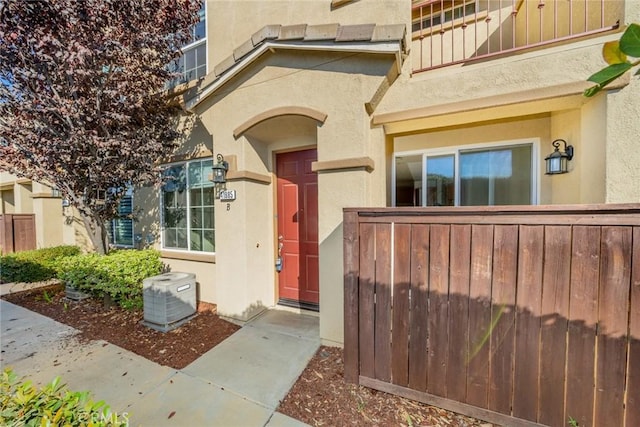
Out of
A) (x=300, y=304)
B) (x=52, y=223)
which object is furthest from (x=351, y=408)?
(x=52, y=223)

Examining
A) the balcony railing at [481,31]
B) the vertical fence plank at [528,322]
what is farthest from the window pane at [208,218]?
the vertical fence plank at [528,322]

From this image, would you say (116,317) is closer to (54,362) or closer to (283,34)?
(54,362)

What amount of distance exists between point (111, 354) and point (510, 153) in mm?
6598

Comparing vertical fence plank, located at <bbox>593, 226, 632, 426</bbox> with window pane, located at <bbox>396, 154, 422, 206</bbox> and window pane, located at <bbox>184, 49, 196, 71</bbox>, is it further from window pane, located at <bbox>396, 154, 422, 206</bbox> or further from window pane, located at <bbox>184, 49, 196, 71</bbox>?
window pane, located at <bbox>184, 49, 196, 71</bbox>

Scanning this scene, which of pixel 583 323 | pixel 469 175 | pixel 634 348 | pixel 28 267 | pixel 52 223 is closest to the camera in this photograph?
pixel 634 348

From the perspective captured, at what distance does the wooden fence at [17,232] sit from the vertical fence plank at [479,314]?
1275 cm

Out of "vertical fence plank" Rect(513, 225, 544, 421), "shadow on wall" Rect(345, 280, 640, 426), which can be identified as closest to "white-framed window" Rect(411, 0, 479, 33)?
"vertical fence plank" Rect(513, 225, 544, 421)

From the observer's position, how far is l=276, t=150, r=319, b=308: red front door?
4.96 metres

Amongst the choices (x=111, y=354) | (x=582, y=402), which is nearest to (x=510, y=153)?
(x=582, y=402)

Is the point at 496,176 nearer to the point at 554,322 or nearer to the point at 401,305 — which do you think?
the point at 554,322

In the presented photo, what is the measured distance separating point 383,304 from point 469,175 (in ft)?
9.00

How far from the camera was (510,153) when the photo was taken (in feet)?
13.6

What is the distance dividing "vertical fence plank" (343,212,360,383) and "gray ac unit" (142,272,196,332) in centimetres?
310

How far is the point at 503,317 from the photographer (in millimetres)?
2547
